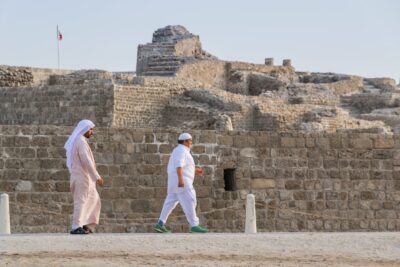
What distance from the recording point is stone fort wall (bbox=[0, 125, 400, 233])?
16031mm

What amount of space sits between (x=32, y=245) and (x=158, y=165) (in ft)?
17.6

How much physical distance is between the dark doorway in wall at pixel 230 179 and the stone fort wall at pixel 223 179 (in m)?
0.03

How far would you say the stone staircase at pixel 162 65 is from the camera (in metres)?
41.1

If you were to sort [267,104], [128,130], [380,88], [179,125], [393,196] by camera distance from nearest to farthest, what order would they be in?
[128,130] → [393,196] → [179,125] → [267,104] → [380,88]

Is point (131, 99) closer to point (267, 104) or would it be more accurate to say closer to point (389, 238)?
point (267, 104)

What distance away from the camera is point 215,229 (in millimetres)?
16766

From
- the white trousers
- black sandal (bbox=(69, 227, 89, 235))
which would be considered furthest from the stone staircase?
black sandal (bbox=(69, 227, 89, 235))

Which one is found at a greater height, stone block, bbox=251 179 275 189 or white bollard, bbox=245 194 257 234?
stone block, bbox=251 179 275 189

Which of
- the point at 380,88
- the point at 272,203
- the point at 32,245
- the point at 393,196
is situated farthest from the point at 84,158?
the point at 380,88

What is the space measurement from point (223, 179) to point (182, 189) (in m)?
3.15

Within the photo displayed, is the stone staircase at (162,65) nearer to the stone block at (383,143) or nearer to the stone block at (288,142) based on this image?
the stone block at (383,143)

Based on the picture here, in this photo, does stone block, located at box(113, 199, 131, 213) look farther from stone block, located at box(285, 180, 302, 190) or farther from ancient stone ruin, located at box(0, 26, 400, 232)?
stone block, located at box(285, 180, 302, 190)

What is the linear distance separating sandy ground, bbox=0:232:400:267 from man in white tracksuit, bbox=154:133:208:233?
1531mm

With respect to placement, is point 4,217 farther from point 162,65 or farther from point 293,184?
point 162,65
